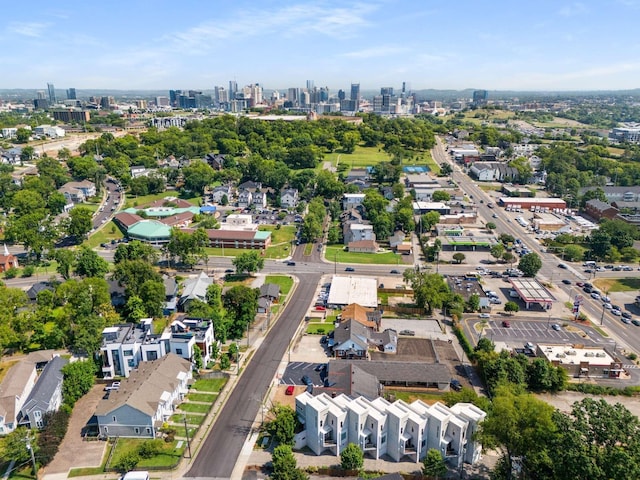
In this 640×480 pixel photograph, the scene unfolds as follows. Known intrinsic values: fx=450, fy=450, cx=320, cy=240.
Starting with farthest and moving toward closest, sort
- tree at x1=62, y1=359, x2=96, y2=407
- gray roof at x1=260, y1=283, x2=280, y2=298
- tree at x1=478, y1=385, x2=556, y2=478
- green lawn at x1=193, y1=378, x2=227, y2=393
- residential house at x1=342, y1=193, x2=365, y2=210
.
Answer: residential house at x1=342, y1=193, x2=365, y2=210 → gray roof at x1=260, y1=283, x2=280, y2=298 → green lawn at x1=193, y1=378, x2=227, y2=393 → tree at x1=62, y1=359, x2=96, y2=407 → tree at x1=478, y1=385, x2=556, y2=478

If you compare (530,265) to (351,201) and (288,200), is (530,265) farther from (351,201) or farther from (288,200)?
(288,200)

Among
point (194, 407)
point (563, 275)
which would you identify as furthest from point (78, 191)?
point (563, 275)

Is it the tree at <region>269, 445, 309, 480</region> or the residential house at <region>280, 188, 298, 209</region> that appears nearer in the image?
the tree at <region>269, 445, 309, 480</region>

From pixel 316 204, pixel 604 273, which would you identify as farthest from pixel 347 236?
pixel 604 273

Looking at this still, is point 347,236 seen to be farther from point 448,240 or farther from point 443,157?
point 443,157

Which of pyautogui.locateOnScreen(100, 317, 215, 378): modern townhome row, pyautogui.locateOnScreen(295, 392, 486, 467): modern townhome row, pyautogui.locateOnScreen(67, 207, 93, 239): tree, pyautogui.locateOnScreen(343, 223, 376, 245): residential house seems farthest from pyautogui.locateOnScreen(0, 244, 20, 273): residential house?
pyautogui.locateOnScreen(295, 392, 486, 467): modern townhome row

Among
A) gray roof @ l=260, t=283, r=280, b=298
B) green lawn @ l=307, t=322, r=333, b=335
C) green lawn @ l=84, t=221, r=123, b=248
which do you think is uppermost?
green lawn @ l=84, t=221, r=123, b=248

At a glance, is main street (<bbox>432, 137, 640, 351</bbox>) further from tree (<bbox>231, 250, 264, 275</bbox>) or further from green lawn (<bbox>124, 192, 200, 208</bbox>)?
green lawn (<bbox>124, 192, 200, 208</bbox>)
